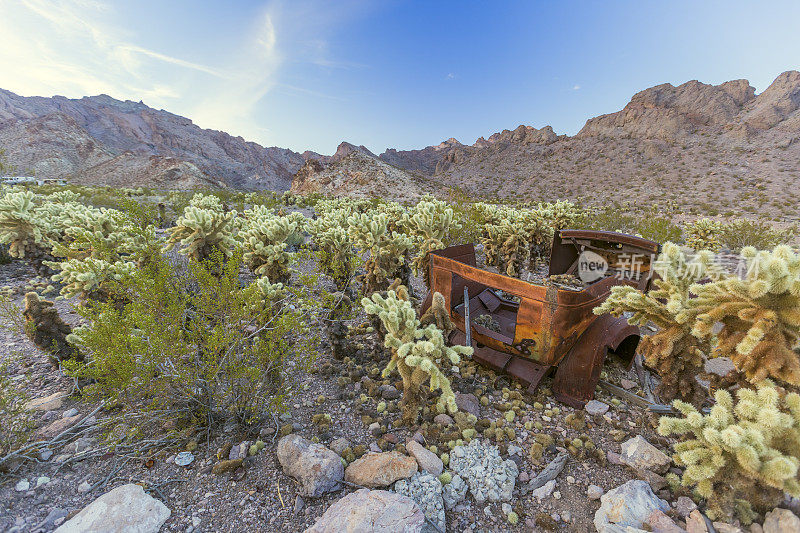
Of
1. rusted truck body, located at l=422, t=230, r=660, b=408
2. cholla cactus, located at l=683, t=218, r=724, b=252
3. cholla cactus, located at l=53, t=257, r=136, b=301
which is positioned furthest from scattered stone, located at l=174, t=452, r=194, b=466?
cholla cactus, located at l=683, t=218, r=724, b=252

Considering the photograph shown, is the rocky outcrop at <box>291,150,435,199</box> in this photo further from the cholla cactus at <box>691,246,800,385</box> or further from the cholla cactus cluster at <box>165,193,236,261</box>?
the cholla cactus at <box>691,246,800,385</box>

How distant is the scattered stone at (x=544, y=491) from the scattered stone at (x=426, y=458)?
38.1 inches

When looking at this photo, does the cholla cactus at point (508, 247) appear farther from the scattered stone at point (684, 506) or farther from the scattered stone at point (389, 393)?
the scattered stone at point (684, 506)

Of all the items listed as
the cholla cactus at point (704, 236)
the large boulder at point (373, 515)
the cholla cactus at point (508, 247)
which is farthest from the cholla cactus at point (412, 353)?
the cholla cactus at point (704, 236)

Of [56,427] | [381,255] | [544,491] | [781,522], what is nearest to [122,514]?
[56,427]

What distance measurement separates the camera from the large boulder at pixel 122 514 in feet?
8.07

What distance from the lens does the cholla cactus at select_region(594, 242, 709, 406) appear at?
3.34 m

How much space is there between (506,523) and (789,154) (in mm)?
61216

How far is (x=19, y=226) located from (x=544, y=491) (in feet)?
45.5

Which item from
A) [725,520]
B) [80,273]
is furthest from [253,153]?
[725,520]

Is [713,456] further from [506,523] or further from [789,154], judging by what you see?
[789,154]

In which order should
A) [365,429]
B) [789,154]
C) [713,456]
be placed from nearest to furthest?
[713,456]
[365,429]
[789,154]

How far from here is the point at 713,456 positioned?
2.45 meters

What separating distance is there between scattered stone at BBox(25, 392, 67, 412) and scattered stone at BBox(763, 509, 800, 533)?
7.51 m
